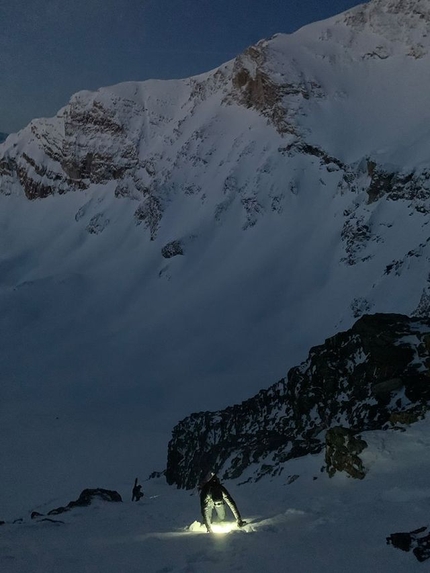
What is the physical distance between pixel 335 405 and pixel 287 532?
12.1m

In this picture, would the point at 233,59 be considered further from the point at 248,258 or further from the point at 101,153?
the point at 248,258

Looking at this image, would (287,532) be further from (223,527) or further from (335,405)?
(335,405)

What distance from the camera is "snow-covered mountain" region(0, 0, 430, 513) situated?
224 ft

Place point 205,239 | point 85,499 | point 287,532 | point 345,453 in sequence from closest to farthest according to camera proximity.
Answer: point 287,532, point 345,453, point 85,499, point 205,239

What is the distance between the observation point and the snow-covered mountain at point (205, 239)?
68.3m

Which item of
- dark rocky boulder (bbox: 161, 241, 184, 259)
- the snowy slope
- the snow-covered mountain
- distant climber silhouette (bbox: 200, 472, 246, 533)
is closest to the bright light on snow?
distant climber silhouette (bbox: 200, 472, 246, 533)

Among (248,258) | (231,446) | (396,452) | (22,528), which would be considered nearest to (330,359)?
(231,446)

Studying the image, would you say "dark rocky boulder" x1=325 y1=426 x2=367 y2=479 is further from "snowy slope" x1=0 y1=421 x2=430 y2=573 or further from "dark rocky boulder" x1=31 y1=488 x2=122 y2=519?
→ "dark rocky boulder" x1=31 y1=488 x2=122 y2=519

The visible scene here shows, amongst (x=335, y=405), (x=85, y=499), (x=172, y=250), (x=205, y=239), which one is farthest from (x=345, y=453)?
(x=172, y=250)

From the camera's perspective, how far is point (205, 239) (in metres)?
103

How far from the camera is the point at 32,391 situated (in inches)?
3142

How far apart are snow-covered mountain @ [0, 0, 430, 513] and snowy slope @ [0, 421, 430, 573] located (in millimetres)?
38018

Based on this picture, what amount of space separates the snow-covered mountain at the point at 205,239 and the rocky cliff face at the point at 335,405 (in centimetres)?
2709

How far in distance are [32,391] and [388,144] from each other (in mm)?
65406
